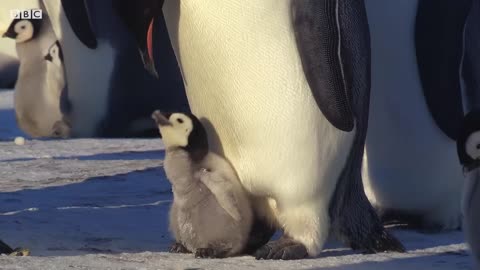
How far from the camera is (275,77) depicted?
14.7 feet

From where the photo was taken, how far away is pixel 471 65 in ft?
17.5

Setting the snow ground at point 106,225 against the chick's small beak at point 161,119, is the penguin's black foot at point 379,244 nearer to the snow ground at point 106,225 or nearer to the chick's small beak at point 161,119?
the snow ground at point 106,225

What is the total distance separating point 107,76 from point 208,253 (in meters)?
4.53

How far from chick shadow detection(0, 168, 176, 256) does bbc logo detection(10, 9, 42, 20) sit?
371 cm

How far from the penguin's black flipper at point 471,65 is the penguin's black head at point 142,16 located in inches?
51.9

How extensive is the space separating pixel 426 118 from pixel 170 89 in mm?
3918

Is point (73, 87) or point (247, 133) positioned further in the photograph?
point (73, 87)

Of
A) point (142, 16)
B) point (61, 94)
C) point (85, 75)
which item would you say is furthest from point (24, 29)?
point (142, 16)

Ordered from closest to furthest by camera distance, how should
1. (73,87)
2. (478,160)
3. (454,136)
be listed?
1. (478,160)
2. (454,136)
3. (73,87)

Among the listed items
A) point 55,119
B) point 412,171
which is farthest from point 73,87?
point 412,171

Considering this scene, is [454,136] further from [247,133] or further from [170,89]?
[170,89]

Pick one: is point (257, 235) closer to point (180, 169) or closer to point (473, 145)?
point (180, 169)

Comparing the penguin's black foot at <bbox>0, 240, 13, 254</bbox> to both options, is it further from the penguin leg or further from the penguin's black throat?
the penguin leg

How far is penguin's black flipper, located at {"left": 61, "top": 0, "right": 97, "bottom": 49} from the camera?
870cm
